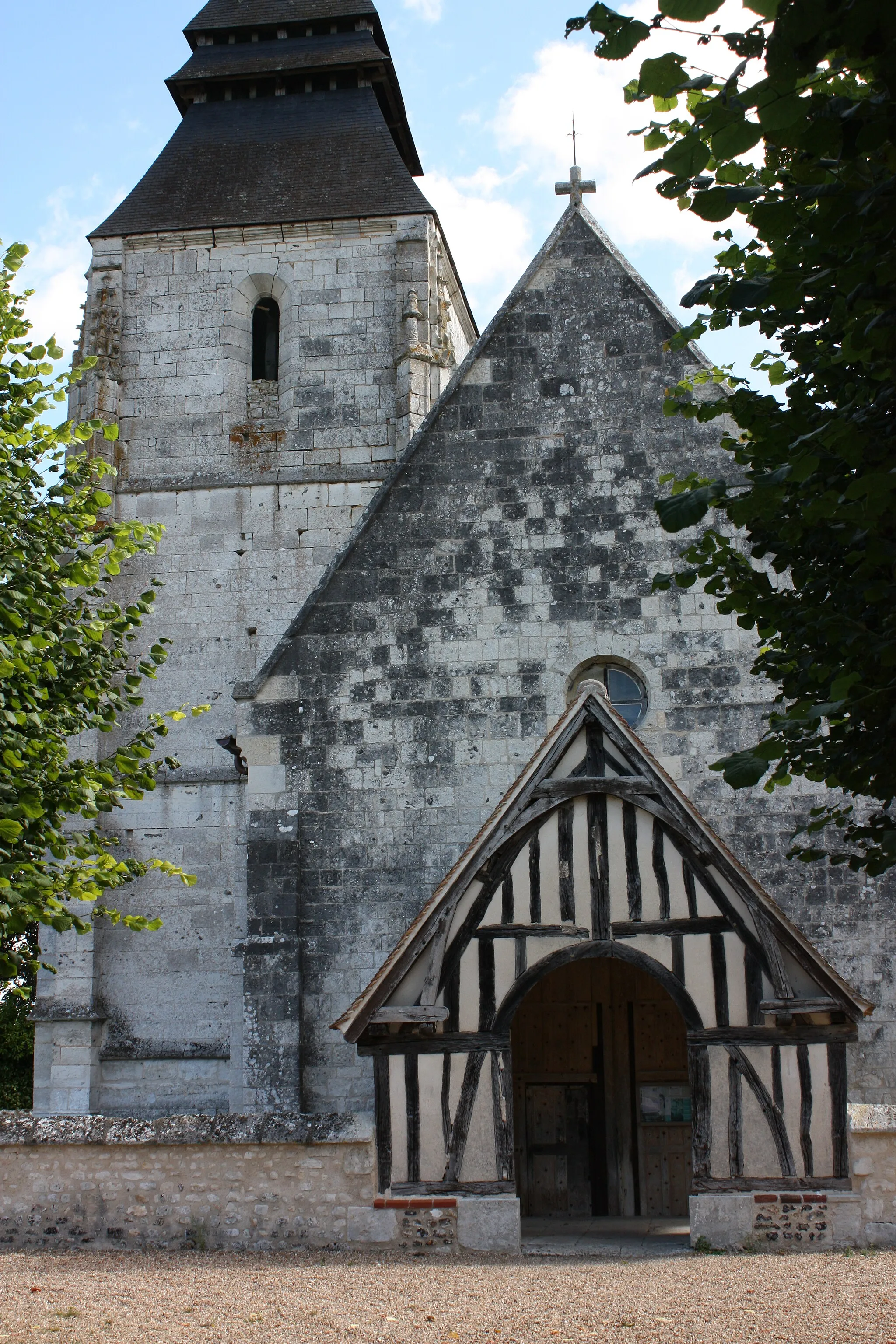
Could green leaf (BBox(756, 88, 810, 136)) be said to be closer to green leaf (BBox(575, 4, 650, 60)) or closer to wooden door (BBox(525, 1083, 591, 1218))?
green leaf (BBox(575, 4, 650, 60))

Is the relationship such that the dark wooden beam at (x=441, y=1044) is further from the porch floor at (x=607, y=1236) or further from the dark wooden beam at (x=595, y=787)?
the dark wooden beam at (x=595, y=787)

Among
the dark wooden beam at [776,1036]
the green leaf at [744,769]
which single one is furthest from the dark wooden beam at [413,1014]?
the green leaf at [744,769]

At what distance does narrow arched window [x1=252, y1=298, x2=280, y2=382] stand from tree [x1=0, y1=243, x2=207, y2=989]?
591 cm

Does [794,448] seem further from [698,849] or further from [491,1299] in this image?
[491,1299]

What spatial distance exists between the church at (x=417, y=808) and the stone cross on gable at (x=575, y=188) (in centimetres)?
3

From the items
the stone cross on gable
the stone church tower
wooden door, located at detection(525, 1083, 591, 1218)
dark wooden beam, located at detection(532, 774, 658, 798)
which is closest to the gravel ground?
wooden door, located at detection(525, 1083, 591, 1218)

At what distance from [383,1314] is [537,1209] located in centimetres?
354

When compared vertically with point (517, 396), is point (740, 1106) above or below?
below

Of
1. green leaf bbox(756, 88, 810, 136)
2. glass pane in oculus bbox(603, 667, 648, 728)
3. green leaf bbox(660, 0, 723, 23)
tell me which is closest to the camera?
green leaf bbox(660, 0, 723, 23)

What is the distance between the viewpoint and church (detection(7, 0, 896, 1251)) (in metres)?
7.37

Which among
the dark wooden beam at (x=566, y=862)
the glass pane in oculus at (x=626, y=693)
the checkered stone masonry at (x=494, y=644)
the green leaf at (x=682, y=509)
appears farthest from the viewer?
the glass pane in oculus at (x=626, y=693)

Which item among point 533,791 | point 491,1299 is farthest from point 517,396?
point 491,1299

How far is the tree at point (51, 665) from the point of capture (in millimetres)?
6043

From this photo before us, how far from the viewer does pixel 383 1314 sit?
5.90 m
